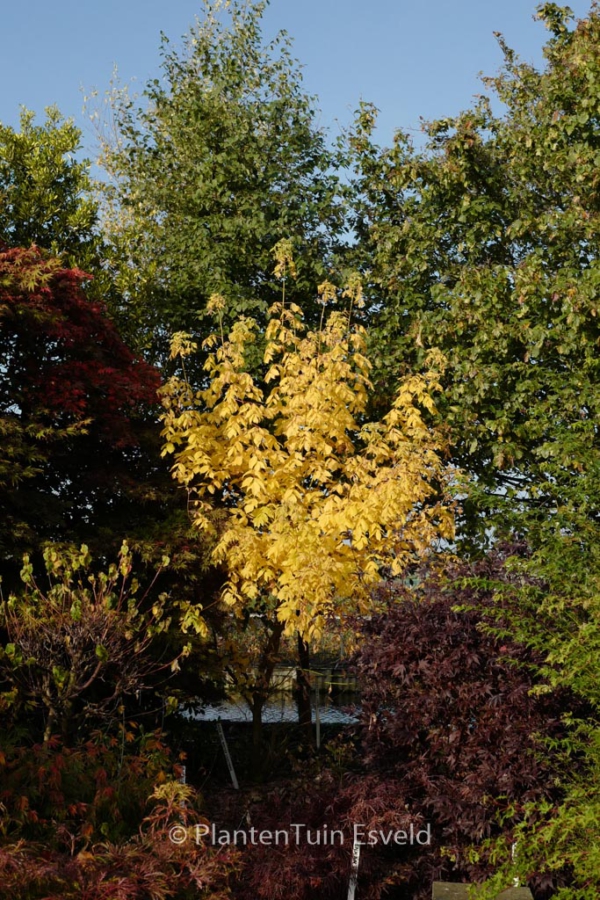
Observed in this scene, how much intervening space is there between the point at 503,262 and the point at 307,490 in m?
4.05

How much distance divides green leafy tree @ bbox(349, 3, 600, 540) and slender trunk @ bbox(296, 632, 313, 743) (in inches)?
75.7

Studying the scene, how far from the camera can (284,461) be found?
7.25m

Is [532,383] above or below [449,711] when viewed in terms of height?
above

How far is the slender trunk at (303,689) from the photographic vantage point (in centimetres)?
827

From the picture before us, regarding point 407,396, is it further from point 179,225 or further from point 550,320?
point 179,225

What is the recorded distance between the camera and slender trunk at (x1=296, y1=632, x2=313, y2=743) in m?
8.27

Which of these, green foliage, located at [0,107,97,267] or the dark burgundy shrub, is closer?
the dark burgundy shrub

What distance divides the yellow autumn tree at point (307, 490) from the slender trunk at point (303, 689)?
2.58 ft


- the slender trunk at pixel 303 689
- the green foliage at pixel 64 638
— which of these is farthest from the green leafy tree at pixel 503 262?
the green foliage at pixel 64 638

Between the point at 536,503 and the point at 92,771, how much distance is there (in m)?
5.43

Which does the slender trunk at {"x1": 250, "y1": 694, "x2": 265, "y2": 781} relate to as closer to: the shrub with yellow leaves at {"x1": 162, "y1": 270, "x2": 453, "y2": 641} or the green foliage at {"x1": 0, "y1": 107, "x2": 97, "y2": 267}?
the shrub with yellow leaves at {"x1": 162, "y1": 270, "x2": 453, "y2": 641}

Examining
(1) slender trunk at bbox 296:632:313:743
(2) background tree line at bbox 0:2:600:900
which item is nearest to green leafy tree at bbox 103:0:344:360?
(2) background tree line at bbox 0:2:600:900

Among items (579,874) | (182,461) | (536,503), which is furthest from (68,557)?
(536,503)

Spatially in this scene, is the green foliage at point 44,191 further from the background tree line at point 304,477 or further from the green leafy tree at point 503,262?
the green leafy tree at point 503,262
